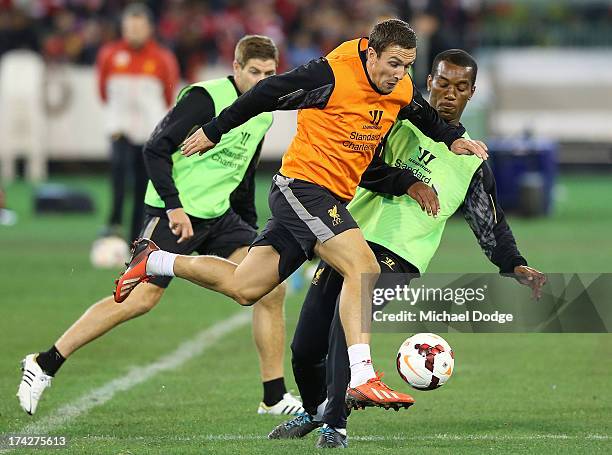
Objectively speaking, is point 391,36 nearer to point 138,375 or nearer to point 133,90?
point 138,375

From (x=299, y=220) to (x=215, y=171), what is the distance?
62.6 inches

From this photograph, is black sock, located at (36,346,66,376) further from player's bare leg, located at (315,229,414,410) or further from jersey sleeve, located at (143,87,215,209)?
player's bare leg, located at (315,229,414,410)

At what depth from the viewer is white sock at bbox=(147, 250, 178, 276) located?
295 inches

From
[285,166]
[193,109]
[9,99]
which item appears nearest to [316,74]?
[285,166]

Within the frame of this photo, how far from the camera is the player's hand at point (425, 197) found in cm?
715

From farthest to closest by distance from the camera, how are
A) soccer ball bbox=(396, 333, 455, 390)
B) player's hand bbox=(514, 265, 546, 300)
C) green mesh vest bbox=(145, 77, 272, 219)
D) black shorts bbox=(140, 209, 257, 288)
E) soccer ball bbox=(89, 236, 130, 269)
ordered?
soccer ball bbox=(89, 236, 130, 269) → green mesh vest bbox=(145, 77, 272, 219) → black shorts bbox=(140, 209, 257, 288) → player's hand bbox=(514, 265, 546, 300) → soccer ball bbox=(396, 333, 455, 390)

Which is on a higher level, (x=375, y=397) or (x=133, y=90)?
(x=375, y=397)

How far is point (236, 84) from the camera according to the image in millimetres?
8266

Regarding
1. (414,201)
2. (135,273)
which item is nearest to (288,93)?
(414,201)

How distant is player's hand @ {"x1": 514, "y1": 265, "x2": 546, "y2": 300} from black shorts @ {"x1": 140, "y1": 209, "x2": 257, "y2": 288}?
1.81m

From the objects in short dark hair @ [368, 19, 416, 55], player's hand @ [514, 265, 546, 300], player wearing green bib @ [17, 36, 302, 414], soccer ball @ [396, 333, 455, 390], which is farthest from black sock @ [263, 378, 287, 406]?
short dark hair @ [368, 19, 416, 55]

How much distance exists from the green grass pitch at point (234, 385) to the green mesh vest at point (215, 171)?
1.12m

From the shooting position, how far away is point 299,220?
691 cm

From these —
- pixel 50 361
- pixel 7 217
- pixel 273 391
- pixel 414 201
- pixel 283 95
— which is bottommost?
pixel 7 217
